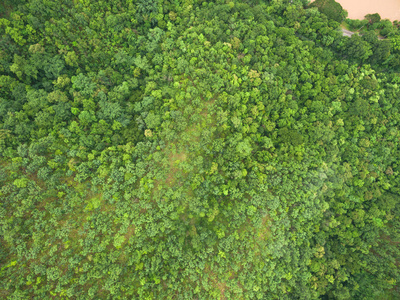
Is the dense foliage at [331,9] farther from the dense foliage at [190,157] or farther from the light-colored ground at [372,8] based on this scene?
the dense foliage at [190,157]

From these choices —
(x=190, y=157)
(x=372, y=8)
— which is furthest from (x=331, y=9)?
(x=190, y=157)

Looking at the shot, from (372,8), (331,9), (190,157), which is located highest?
(372,8)

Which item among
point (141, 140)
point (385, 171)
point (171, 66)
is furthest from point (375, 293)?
point (171, 66)

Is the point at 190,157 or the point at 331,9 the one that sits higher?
the point at 331,9

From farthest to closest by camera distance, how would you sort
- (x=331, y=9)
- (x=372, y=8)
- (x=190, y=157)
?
(x=372, y=8) < (x=331, y=9) < (x=190, y=157)

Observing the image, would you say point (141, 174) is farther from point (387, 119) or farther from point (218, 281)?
point (387, 119)

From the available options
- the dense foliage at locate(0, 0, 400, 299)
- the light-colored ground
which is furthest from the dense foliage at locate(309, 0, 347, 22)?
the dense foliage at locate(0, 0, 400, 299)

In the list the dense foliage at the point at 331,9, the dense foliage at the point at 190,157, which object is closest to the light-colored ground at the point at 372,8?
the dense foliage at the point at 331,9

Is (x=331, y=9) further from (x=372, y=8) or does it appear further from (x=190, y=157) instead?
(x=190, y=157)

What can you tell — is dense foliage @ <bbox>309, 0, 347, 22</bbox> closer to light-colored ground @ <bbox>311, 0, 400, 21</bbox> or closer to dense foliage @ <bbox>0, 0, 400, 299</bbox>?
light-colored ground @ <bbox>311, 0, 400, 21</bbox>
